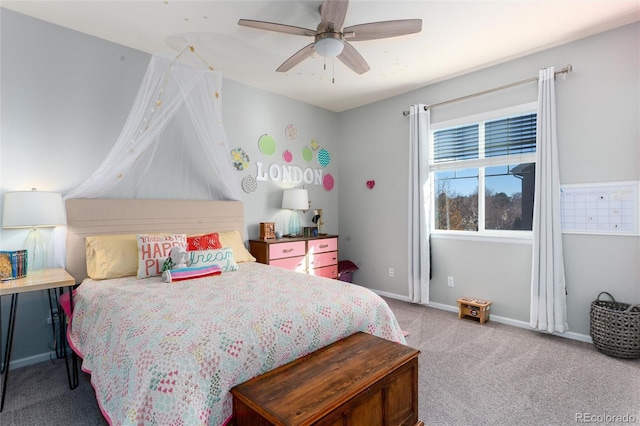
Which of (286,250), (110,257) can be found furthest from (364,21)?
(110,257)

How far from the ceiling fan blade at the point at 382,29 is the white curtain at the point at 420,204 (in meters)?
1.96

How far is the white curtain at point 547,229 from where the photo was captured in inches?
122

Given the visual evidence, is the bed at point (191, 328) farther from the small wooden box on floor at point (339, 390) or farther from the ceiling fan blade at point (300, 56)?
the ceiling fan blade at point (300, 56)

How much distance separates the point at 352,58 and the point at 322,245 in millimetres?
2447

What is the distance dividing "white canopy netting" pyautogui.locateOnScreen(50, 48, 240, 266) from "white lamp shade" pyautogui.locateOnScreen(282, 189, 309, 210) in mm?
719

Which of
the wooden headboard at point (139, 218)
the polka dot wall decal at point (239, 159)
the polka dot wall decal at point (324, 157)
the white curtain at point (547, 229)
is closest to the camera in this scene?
the wooden headboard at point (139, 218)

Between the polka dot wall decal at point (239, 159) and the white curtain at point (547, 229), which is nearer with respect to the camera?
the white curtain at point (547, 229)

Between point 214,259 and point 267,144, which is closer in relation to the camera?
point 214,259

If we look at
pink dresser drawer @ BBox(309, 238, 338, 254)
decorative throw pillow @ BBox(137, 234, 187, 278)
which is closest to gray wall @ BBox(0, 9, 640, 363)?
pink dresser drawer @ BBox(309, 238, 338, 254)

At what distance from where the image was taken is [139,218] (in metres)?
3.11

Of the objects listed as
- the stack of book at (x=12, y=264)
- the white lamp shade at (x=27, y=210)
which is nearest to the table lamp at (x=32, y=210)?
the white lamp shade at (x=27, y=210)

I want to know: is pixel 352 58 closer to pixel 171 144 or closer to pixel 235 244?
pixel 171 144

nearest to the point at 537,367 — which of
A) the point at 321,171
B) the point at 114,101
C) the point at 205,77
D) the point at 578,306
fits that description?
the point at 578,306

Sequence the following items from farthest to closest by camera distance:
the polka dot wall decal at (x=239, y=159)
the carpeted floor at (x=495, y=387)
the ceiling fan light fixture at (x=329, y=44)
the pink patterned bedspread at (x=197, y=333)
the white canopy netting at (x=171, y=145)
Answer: the polka dot wall decal at (x=239, y=159), the white canopy netting at (x=171, y=145), the ceiling fan light fixture at (x=329, y=44), the carpeted floor at (x=495, y=387), the pink patterned bedspread at (x=197, y=333)
